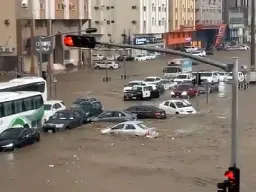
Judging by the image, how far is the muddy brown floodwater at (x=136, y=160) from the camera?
21.4 metres

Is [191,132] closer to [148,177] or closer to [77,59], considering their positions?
[148,177]

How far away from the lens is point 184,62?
6631 centimetres

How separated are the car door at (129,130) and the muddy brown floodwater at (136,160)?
468mm

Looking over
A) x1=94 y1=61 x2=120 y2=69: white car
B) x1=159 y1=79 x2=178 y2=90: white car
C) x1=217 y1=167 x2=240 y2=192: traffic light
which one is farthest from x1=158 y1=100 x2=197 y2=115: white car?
x1=94 y1=61 x2=120 y2=69: white car

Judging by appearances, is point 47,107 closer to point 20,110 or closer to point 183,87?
point 20,110

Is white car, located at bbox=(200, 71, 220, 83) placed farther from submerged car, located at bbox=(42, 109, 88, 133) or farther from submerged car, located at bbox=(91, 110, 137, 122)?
submerged car, located at bbox=(42, 109, 88, 133)

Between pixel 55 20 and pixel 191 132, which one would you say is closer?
pixel 191 132

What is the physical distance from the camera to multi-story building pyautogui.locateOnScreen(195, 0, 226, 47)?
422 ft

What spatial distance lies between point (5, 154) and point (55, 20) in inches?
1874

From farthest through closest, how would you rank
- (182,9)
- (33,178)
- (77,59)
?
(182,9) < (77,59) < (33,178)

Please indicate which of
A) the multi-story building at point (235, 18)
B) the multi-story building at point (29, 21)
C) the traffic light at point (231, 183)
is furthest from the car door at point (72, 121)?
the multi-story building at point (235, 18)

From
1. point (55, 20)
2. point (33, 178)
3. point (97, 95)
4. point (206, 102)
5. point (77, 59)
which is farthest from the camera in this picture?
point (77, 59)

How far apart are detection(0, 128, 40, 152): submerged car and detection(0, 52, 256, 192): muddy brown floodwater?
0.35m

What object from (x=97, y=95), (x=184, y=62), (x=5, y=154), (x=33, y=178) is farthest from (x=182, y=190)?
(x=184, y=62)
